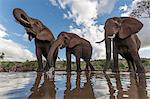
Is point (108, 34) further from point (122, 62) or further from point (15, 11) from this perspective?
point (122, 62)

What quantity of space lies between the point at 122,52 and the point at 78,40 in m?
2.73

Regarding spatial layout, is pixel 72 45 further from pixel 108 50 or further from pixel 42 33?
pixel 108 50

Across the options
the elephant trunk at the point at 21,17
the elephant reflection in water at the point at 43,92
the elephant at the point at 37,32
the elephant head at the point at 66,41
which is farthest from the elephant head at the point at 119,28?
the elephant reflection in water at the point at 43,92

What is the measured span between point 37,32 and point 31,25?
37cm

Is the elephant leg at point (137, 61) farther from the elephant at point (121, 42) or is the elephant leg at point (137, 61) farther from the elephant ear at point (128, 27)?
the elephant ear at point (128, 27)

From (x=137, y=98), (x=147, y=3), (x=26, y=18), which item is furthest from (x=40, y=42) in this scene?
(x=147, y=3)

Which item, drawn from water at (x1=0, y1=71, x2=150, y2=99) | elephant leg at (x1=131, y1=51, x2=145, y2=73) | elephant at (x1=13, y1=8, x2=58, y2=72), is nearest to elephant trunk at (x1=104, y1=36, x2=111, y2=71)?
elephant leg at (x1=131, y1=51, x2=145, y2=73)

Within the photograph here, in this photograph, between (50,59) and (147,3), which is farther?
(147,3)

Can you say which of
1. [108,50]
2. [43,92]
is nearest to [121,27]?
[108,50]

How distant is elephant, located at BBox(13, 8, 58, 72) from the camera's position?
39.3 ft

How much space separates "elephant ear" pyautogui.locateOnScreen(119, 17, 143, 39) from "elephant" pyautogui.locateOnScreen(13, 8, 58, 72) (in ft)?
9.31

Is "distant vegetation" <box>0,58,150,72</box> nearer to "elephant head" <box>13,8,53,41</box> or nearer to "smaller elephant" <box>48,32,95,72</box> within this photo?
"smaller elephant" <box>48,32,95,72</box>

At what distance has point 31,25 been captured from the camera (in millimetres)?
11984

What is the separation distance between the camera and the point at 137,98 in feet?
11.9
